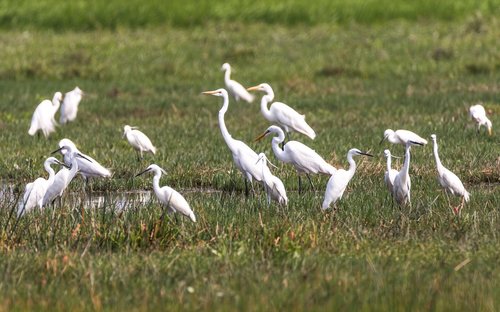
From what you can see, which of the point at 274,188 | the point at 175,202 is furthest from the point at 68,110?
the point at 175,202

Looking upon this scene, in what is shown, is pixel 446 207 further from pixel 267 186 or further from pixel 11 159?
pixel 11 159

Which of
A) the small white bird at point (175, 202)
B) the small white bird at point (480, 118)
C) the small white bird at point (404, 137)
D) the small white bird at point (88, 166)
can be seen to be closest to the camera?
the small white bird at point (175, 202)

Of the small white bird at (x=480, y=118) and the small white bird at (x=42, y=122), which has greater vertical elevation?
the small white bird at (x=480, y=118)

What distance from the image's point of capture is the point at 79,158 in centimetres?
1007

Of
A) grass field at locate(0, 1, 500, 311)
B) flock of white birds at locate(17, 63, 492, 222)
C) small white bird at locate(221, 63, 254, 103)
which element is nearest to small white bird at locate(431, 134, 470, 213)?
flock of white birds at locate(17, 63, 492, 222)

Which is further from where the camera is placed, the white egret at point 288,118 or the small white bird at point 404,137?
the white egret at point 288,118

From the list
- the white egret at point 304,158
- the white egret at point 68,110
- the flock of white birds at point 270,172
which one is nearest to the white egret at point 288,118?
the flock of white birds at point 270,172

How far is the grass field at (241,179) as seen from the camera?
20.6 feet

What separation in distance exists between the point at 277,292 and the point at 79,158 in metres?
4.44

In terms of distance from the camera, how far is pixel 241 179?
11.1m

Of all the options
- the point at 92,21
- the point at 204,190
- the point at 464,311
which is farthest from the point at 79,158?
the point at 92,21

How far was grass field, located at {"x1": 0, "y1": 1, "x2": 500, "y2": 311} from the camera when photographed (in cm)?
627

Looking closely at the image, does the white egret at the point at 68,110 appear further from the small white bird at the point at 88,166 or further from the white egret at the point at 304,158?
the white egret at the point at 304,158

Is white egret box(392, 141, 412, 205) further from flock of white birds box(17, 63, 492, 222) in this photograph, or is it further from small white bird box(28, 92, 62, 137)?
small white bird box(28, 92, 62, 137)
